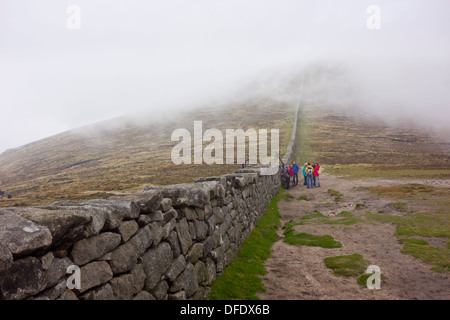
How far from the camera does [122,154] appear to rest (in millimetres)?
75125

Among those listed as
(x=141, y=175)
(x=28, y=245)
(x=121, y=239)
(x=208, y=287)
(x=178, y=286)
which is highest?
(x=28, y=245)

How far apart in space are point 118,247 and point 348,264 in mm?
7910

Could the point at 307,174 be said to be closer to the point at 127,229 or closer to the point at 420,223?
the point at 420,223

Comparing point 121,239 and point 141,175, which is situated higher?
point 121,239

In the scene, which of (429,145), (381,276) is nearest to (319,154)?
(429,145)

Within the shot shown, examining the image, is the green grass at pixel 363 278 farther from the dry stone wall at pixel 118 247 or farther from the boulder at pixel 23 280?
the boulder at pixel 23 280

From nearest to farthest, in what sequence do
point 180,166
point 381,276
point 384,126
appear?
1. point 381,276
2. point 180,166
3. point 384,126

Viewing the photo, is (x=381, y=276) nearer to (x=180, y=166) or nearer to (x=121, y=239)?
(x=121, y=239)

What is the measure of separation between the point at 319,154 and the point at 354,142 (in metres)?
17.6

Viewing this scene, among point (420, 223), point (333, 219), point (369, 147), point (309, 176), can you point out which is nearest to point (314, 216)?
point (333, 219)

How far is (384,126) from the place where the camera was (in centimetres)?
8375

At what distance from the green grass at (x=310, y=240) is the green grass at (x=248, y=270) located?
0.69 m

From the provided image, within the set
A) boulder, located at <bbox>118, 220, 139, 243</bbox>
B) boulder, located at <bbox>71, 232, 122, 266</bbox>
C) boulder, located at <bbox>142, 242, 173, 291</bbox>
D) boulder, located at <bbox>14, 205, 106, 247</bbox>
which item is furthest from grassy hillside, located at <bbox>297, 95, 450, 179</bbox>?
boulder, located at <bbox>14, 205, 106, 247</bbox>

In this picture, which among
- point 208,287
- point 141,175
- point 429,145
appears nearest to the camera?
point 208,287
